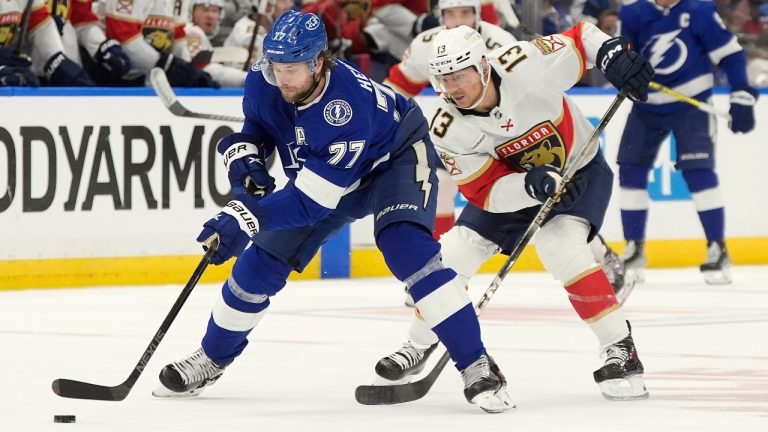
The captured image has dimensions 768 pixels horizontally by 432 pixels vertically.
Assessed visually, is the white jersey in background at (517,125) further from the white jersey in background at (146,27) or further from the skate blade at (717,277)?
the white jersey in background at (146,27)

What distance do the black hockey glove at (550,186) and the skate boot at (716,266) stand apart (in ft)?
11.5

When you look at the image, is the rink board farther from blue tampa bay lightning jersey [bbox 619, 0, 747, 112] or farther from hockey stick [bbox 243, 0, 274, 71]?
blue tampa bay lightning jersey [bbox 619, 0, 747, 112]

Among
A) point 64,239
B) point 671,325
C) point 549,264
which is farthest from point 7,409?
point 64,239

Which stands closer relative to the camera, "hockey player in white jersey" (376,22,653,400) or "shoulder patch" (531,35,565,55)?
"hockey player in white jersey" (376,22,653,400)

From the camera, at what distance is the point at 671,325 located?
20.1ft

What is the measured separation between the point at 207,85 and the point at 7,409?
13.5 feet

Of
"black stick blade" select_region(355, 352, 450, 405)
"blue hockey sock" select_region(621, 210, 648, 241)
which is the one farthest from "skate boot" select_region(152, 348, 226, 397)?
"blue hockey sock" select_region(621, 210, 648, 241)

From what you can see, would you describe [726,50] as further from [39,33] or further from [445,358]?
[445,358]

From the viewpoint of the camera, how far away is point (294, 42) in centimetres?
397

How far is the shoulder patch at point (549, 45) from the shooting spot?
15.1ft

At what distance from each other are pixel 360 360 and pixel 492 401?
47.0 inches

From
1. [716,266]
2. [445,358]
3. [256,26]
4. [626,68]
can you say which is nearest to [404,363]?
[445,358]

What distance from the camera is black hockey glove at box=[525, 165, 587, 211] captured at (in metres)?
4.30

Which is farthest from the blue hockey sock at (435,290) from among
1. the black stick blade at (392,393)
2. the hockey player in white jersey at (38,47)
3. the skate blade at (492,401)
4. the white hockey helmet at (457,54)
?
the hockey player in white jersey at (38,47)
